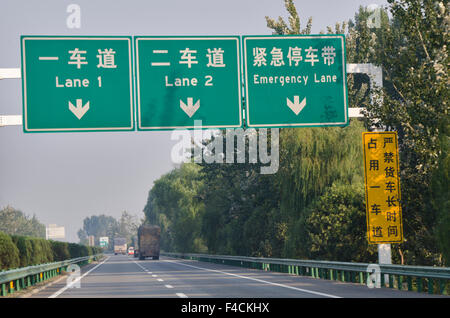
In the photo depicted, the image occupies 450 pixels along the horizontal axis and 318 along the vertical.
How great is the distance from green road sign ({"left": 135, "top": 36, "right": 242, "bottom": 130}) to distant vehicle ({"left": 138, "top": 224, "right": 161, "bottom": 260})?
2292 inches

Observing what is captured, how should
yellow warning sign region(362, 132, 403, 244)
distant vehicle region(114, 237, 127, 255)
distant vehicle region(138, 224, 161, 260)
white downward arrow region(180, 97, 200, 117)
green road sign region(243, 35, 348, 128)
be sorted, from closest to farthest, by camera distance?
white downward arrow region(180, 97, 200, 117) → green road sign region(243, 35, 348, 128) → yellow warning sign region(362, 132, 403, 244) → distant vehicle region(138, 224, 161, 260) → distant vehicle region(114, 237, 127, 255)

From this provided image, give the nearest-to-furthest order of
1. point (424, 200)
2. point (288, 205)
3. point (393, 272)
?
point (393, 272) < point (424, 200) < point (288, 205)

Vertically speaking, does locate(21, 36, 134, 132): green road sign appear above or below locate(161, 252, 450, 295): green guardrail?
above

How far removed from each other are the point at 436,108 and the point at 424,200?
3.54m

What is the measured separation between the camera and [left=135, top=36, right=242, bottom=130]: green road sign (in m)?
21.0

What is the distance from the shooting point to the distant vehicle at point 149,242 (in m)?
78.5

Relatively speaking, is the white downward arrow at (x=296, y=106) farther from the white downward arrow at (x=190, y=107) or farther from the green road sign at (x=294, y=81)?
the white downward arrow at (x=190, y=107)

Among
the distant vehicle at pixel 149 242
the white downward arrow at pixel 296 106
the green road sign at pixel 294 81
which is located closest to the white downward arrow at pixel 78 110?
the green road sign at pixel 294 81

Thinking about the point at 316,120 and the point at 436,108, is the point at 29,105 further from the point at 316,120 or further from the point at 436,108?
the point at 436,108

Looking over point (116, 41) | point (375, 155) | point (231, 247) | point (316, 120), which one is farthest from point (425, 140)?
point (231, 247)

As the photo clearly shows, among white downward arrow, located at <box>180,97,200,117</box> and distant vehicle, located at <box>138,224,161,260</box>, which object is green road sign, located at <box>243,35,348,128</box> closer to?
white downward arrow, located at <box>180,97,200,117</box>

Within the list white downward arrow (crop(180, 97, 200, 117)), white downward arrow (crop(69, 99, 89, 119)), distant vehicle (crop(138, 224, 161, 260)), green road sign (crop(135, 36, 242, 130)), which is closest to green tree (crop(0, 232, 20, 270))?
white downward arrow (crop(69, 99, 89, 119))

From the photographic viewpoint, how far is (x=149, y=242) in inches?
3108

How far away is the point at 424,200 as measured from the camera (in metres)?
26.8
